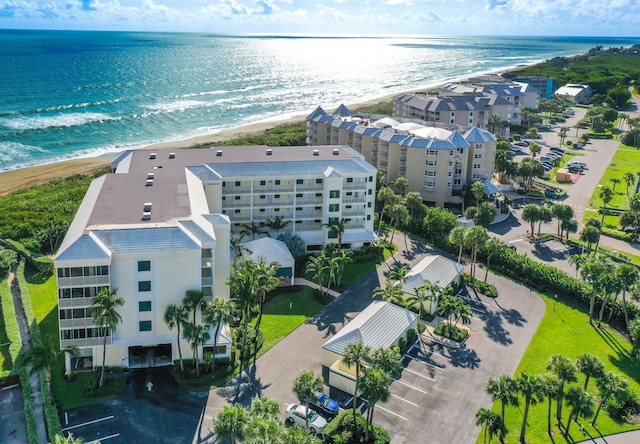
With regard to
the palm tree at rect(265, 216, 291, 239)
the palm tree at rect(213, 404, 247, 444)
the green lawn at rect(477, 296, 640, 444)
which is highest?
the palm tree at rect(265, 216, 291, 239)

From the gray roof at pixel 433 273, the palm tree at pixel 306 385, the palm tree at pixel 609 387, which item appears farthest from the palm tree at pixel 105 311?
the palm tree at pixel 609 387

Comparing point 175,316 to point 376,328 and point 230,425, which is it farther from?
point 376,328

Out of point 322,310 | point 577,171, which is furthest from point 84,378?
point 577,171

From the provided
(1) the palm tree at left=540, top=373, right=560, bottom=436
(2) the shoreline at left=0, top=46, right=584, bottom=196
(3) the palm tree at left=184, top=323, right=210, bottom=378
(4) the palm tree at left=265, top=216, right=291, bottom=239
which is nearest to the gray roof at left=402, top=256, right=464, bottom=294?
(4) the palm tree at left=265, top=216, right=291, bottom=239

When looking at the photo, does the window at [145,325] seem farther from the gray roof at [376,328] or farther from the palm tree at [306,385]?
the palm tree at [306,385]

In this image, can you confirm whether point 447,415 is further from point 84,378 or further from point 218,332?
point 84,378

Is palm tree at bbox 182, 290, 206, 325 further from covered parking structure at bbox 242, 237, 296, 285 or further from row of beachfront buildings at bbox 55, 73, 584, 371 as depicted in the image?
covered parking structure at bbox 242, 237, 296, 285
